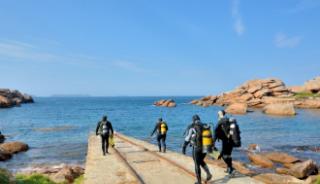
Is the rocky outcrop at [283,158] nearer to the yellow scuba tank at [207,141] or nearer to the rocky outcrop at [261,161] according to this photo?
the rocky outcrop at [261,161]

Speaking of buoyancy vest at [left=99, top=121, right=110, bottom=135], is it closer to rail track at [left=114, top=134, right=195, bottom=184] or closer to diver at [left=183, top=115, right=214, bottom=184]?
rail track at [left=114, top=134, right=195, bottom=184]

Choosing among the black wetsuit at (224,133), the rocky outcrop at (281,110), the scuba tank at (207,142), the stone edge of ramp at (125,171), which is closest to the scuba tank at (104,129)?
the stone edge of ramp at (125,171)

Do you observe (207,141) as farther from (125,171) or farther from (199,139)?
(125,171)

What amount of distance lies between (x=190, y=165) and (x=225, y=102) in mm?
98780

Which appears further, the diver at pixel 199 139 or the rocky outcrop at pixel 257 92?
the rocky outcrop at pixel 257 92

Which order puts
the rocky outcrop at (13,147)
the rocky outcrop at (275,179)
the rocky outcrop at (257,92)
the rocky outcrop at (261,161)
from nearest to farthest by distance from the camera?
1. the rocky outcrop at (275,179)
2. the rocky outcrop at (261,161)
3. the rocky outcrop at (13,147)
4. the rocky outcrop at (257,92)

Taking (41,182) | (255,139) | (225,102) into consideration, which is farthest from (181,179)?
(225,102)

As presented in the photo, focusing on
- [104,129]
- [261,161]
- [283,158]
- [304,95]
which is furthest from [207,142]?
[304,95]

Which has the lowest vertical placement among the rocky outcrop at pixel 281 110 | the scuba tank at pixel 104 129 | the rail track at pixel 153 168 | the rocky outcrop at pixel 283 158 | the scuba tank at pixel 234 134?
the rocky outcrop at pixel 283 158

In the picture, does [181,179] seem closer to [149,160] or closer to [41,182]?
[149,160]

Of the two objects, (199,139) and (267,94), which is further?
(267,94)

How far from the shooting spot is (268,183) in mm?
14586

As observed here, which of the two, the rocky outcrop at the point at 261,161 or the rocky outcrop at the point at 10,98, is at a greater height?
the rocky outcrop at the point at 10,98

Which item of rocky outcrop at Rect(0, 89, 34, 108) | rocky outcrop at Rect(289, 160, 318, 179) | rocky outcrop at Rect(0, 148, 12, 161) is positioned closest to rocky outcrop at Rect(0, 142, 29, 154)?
rocky outcrop at Rect(0, 148, 12, 161)
